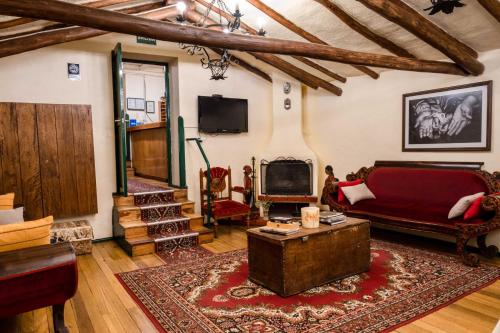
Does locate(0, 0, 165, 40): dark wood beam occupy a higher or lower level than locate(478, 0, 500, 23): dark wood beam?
higher

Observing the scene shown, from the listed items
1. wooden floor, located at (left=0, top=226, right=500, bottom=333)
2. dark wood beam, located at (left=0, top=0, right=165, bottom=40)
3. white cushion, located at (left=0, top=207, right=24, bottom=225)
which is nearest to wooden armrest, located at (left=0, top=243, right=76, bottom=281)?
wooden floor, located at (left=0, top=226, right=500, bottom=333)

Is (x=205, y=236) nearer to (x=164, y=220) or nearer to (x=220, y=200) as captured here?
(x=164, y=220)

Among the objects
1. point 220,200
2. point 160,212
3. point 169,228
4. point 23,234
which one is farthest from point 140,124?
point 23,234

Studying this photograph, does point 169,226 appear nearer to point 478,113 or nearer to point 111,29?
point 111,29

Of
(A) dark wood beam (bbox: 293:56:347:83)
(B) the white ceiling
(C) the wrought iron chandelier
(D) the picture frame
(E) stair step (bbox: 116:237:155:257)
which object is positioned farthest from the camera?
(D) the picture frame

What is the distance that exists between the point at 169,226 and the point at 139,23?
2.87 metres

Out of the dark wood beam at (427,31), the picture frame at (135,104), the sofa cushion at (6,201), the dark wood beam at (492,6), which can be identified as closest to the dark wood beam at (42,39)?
the sofa cushion at (6,201)

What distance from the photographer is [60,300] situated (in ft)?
6.78

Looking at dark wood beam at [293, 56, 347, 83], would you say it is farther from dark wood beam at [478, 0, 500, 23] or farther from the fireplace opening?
dark wood beam at [478, 0, 500, 23]

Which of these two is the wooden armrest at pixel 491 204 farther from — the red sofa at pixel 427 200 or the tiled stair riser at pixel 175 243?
the tiled stair riser at pixel 175 243

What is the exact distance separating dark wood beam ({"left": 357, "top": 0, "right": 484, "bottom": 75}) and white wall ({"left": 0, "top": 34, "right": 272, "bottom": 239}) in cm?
314

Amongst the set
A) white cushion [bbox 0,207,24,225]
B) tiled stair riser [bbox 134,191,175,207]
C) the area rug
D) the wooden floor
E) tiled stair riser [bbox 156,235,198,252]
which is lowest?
the wooden floor

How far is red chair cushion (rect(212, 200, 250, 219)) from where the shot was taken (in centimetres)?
471

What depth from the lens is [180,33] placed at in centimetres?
262
